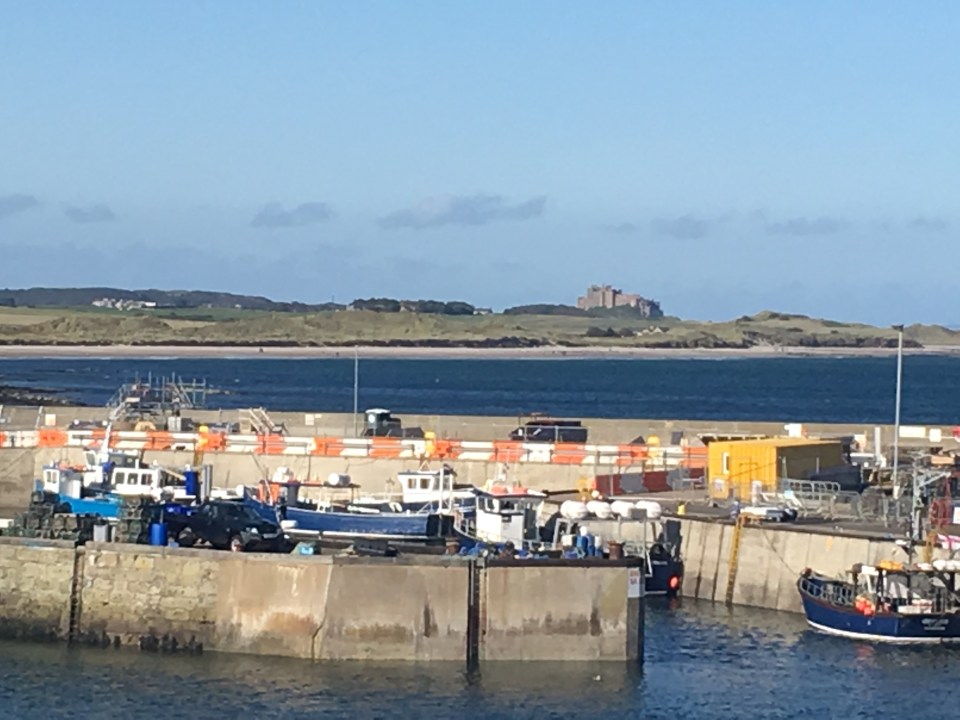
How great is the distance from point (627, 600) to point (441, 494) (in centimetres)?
1360

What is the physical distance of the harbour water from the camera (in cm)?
3703

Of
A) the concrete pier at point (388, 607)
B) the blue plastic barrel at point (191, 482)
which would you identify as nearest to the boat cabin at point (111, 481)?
the blue plastic barrel at point (191, 482)

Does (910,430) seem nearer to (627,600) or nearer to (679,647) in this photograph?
(679,647)

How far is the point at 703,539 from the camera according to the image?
49.7m

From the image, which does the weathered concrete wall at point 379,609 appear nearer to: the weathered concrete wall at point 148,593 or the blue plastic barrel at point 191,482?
the weathered concrete wall at point 148,593

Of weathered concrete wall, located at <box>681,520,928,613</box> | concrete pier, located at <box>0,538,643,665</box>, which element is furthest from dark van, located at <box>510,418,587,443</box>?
concrete pier, located at <box>0,538,643,665</box>

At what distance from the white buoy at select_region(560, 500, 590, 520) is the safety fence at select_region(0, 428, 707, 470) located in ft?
33.2

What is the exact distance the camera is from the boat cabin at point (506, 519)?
48.7 m

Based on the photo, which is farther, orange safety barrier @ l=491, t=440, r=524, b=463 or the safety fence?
the safety fence

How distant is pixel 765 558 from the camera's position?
48281 mm

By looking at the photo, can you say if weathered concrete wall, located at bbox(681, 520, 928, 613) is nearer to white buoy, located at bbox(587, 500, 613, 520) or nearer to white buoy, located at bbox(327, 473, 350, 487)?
white buoy, located at bbox(587, 500, 613, 520)

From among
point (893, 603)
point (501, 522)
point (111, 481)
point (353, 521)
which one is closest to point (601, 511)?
A: point (501, 522)

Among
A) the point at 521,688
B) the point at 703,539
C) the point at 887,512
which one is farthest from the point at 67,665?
the point at 887,512

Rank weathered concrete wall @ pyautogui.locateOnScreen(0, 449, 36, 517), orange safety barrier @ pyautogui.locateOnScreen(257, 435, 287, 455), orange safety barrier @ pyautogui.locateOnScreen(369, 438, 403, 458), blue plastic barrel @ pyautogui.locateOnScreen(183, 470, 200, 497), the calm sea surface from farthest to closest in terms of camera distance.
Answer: the calm sea surface → weathered concrete wall @ pyautogui.locateOnScreen(0, 449, 36, 517) → orange safety barrier @ pyautogui.locateOnScreen(257, 435, 287, 455) → orange safety barrier @ pyautogui.locateOnScreen(369, 438, 403, 458) → blue plastic barrel @ pyautogui.locateOnScreen(183, 470, 200, 497)
